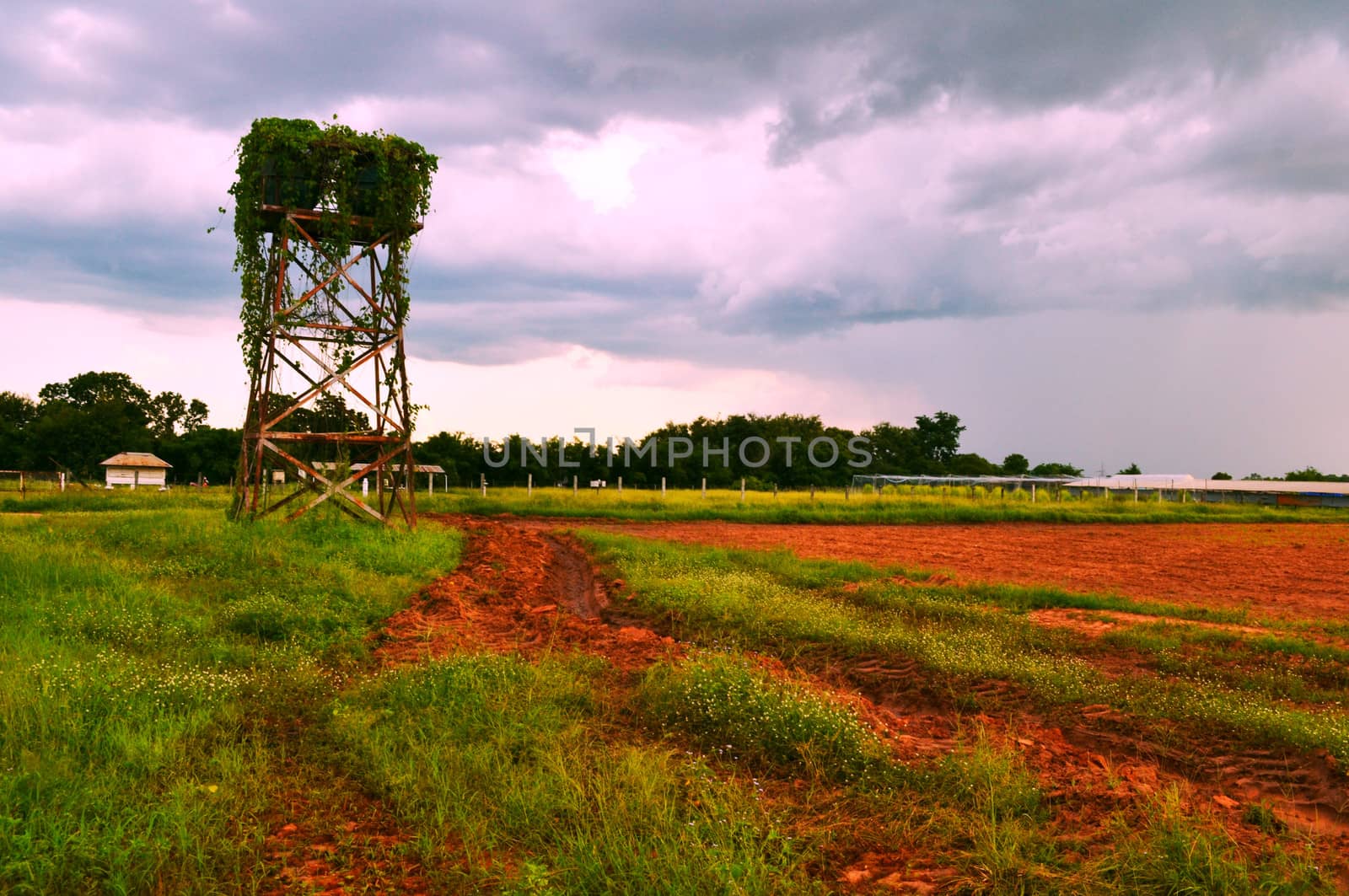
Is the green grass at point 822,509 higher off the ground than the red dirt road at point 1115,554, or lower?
higher

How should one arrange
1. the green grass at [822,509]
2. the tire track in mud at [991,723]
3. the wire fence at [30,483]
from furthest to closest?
the wire fence at [30,483]
the green grass at [822,509]
the tire track in mud at [991,723]

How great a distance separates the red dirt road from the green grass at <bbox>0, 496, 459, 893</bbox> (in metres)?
9.74

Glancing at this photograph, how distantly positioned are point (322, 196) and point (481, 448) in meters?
49.2

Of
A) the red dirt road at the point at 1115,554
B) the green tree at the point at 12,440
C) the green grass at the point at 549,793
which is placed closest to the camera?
the green grass at the point at 549,793

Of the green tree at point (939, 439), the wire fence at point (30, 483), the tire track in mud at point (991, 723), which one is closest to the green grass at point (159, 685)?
the tire track in mud at point (991, 723)

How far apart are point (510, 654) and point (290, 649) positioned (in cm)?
188

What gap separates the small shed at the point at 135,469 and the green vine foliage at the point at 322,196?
42.3 meters

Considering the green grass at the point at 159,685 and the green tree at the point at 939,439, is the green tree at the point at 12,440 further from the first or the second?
the green tree at the point at 939,439

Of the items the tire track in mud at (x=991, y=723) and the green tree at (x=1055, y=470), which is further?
the green tree at (x=1055, y=470)

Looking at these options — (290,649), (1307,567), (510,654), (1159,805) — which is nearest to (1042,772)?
(1159,805)

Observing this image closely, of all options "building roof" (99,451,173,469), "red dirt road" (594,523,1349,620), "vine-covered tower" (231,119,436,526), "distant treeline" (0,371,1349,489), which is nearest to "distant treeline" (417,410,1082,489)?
"distant treeline" (0,371,1349,489)

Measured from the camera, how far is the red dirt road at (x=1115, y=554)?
1265cm

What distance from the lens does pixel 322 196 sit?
1350 cm

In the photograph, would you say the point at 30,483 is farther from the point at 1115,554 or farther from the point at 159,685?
the point at 1115,554
